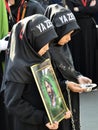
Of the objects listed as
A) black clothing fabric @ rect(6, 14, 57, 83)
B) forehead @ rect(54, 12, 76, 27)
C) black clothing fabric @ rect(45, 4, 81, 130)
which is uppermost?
black clothing fabric @ rect(6, 14, 57, 83)

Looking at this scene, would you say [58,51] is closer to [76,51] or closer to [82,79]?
[82,79]

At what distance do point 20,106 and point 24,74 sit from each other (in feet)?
0.56

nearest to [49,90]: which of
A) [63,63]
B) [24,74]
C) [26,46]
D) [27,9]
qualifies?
[24,74]

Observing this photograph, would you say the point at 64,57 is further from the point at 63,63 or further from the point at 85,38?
the point at 85,38

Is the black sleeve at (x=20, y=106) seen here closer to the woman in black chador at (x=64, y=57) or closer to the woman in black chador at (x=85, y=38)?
the woman in black chador at (x=64, y=57)

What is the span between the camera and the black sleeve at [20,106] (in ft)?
6.91

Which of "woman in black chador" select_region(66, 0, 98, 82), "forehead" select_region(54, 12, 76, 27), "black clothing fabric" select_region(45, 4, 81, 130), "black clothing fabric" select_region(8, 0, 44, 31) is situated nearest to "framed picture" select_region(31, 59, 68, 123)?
"black clothing fabric" select_region(45, 4, 81, 130)

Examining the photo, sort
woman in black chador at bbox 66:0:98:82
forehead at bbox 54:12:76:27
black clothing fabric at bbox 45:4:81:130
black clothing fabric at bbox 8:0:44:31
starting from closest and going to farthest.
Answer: black clothing fabric at bbox 45:4:81:130 → forehead at bbox 54:12:76:27 → black clothing fabric at bbox 8:0:44:31 → woman in black chador at bbox 66:0:98:82

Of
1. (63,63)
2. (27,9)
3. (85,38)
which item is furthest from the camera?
(85,38)

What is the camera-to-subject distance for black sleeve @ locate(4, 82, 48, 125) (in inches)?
82.9

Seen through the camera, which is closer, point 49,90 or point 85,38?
point 49,90

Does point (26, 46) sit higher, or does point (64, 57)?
point (26, 46)

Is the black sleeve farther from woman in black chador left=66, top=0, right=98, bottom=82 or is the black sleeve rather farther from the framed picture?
woman in black chador left=66, top=0, right=98, bottom=82

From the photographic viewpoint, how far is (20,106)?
2113mm
